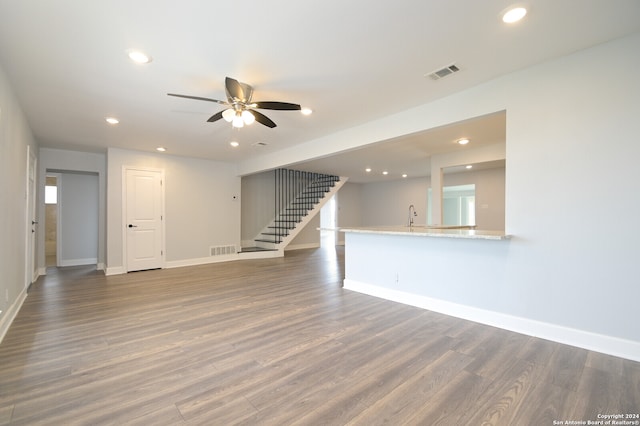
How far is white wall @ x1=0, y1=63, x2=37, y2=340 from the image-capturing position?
2918mm

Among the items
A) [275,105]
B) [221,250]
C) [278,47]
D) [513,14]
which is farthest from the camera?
[221,250]

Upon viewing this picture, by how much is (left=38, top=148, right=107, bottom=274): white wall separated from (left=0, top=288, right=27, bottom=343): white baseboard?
8.23ft

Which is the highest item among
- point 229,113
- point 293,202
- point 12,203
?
point 229,113

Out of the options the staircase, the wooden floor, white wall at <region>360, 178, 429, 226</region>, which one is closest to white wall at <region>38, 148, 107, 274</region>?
the wooden floor

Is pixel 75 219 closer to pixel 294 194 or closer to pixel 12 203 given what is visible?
pixel 12 203

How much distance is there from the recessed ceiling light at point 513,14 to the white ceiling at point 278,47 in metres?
0.06

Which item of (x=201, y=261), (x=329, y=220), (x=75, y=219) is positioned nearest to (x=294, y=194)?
(x=329, y=220)

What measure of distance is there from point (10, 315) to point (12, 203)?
127 cm

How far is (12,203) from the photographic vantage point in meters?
A: 3.44

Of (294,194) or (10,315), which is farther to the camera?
(294,194)

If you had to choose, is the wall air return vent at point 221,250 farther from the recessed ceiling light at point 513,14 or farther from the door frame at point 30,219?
the recessed ceiling light at point 513,14

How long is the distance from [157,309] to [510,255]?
Answer: 13.6 feet

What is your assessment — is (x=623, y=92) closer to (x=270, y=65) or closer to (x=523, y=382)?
(x=523, y=382)

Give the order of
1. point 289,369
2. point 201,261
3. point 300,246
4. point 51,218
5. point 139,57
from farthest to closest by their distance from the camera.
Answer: point 300,246
point 51,218
point 201,261
point 139,57
point 289,369
